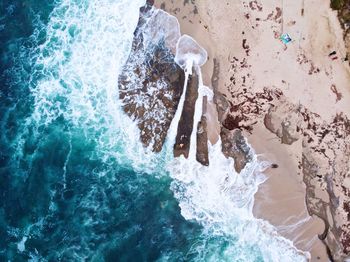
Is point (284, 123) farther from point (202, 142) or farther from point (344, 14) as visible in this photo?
point (344, 14)

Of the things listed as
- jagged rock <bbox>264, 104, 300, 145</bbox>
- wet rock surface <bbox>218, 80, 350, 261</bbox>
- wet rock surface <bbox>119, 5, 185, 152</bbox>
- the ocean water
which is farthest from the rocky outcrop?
jagged rock <bbox>264, 104, 300, 145</bbox>

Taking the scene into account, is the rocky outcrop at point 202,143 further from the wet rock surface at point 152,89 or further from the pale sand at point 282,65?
the wet rock surface at point 152,89

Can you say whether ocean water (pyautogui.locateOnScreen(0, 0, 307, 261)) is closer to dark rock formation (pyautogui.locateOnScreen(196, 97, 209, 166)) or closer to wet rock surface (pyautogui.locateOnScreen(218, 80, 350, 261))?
dark rock formation (pyautogui.locateOnScreen(196, 97, 209, 166))

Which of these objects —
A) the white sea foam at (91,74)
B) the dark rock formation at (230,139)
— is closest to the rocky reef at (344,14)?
the dark rock formation at (230,139)

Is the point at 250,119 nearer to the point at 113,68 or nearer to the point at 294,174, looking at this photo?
the point at 294,174

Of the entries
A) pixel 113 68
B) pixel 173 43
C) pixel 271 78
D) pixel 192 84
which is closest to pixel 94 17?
pixel 113 68

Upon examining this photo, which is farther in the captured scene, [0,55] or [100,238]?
[0,55]

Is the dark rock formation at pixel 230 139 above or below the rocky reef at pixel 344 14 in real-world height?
below
